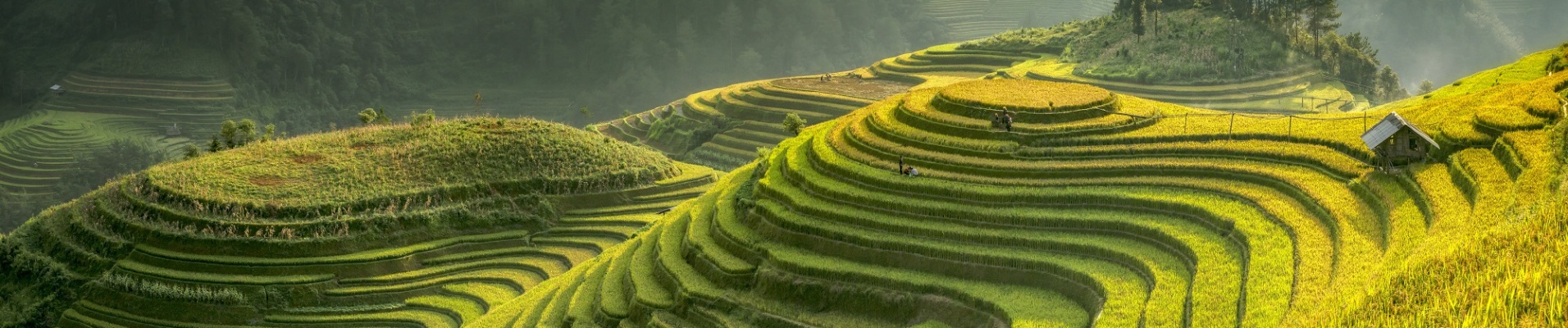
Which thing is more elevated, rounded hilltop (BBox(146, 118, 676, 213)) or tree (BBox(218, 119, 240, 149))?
tree (BBox(218, 119, 240, 149))

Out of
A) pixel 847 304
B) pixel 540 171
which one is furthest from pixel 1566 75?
pixel 540 171

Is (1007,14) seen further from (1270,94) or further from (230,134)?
(230,134)

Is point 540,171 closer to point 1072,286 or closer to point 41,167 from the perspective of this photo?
point 1072,286

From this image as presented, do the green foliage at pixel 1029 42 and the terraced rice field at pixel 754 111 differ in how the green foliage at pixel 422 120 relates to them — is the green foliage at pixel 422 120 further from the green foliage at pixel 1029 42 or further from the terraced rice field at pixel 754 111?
the green foliage at pixel 1029 42

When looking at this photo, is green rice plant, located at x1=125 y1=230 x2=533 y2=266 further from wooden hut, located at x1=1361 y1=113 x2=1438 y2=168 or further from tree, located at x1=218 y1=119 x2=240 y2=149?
wooden hut, located at x1=1361 y1=113 x2=1438 y2=168

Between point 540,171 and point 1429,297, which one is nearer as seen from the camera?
point 1429,297

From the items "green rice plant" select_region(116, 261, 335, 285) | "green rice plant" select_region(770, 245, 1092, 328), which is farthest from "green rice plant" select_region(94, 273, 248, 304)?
"green rice plant" select_region(770, 245, 1092, 328)
